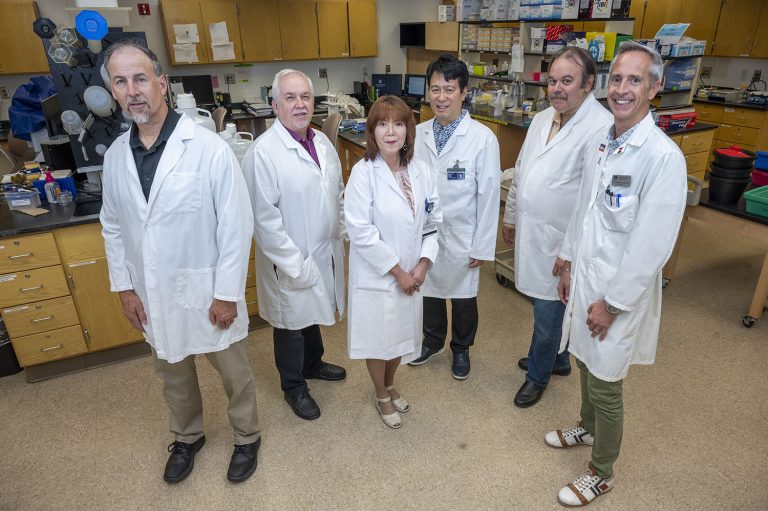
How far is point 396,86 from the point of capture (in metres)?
6.22

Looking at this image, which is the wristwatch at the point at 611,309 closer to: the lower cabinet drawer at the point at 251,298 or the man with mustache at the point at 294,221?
the man with mustache at the point at 294,221

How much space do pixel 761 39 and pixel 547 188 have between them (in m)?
5.21

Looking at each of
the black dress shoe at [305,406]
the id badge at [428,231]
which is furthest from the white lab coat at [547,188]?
the black dress shoe at [305,406]

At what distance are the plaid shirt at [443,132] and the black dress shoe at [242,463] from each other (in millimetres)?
1479

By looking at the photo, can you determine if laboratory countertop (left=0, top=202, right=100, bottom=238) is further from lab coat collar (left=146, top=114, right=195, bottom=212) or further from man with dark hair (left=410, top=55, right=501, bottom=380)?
man with dark hair (left=410, top=55, right=501, bottom=380)

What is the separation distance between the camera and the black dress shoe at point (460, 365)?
8.02ft

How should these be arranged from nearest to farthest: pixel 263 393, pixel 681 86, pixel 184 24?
pixel 263 393 < pixel 681 86 < pixel 184 24

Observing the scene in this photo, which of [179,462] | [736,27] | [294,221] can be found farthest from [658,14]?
[179,462]

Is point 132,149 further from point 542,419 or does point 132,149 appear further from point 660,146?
point 542,419

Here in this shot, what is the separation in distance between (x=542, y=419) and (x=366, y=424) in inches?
31.0

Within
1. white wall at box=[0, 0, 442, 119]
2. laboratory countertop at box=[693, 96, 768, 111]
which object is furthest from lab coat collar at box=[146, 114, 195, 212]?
laboratory countertop at box=[693, 96, 768, 111]

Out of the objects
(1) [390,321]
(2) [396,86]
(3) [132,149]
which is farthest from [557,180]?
(2) [396,86]

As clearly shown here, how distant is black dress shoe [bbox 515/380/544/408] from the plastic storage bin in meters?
1.65

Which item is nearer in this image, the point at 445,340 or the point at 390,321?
the point at 390,321
